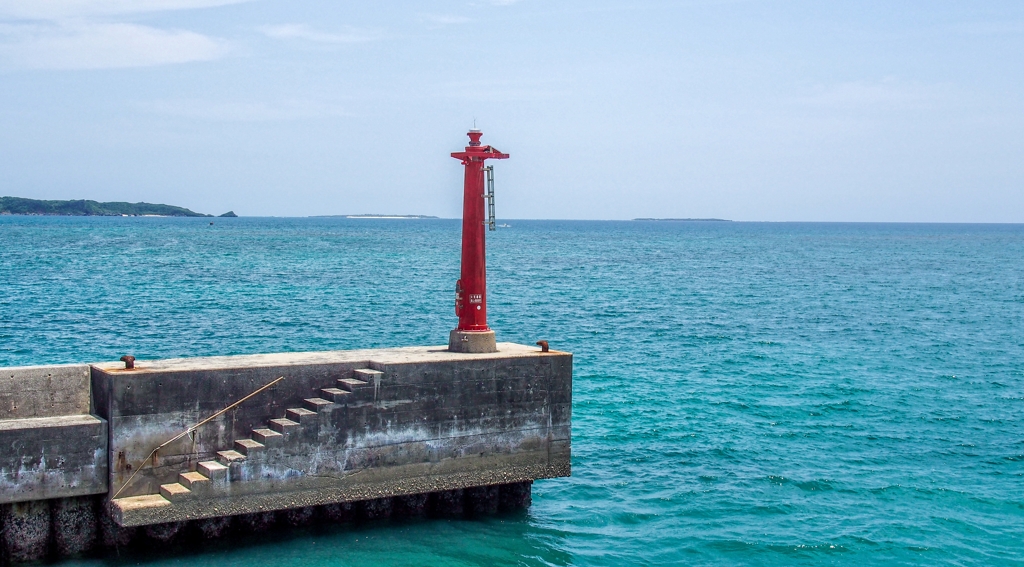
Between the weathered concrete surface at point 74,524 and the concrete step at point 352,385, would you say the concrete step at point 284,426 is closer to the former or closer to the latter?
the concrete step at point 352,385

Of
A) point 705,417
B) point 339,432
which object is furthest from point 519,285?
point 339,432

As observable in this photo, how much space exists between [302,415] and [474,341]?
2.89 metres

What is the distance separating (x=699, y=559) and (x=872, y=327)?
26.5 m

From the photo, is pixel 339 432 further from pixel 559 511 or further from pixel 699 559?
pixel 699 559

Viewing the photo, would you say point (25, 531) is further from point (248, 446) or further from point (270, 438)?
point (270, 438)

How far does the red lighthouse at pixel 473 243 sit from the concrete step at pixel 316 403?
235 cm

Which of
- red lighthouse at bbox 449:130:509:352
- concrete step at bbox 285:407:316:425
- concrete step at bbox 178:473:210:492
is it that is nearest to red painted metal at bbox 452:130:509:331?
red lighthouse at bbox 449:130:509:352

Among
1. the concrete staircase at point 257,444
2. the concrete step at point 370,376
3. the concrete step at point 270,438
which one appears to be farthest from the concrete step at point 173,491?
the concrete step at point 370,376

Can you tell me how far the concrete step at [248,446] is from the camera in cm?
1258

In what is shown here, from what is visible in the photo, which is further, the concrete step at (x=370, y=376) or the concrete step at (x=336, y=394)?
the concrete step at (x=370, y=376)

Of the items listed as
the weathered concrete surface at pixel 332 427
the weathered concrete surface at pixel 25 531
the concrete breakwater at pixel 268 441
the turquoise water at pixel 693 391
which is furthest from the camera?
the turquoise water at pixel 693 391

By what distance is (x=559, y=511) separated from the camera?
604 inches

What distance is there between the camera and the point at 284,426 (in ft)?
42.1

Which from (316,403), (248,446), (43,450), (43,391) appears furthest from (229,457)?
(43,391)
